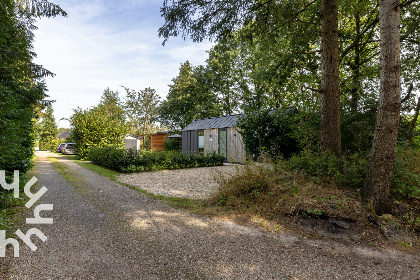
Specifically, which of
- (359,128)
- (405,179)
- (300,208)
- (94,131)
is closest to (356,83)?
(359,128)

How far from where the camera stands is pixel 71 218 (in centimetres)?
424

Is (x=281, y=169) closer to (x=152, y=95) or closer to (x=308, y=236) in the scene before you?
(x=308, y=236)

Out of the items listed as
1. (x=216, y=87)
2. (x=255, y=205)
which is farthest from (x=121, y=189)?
(x=216, y=87)

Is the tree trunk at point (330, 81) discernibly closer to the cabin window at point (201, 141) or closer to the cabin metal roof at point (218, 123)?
the cabin metal roof at point (218, 123)

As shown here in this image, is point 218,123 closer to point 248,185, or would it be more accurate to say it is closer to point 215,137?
point 215,137

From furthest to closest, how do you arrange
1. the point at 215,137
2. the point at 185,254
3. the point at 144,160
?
the point at 215,137 < the point at 144,160 < the point at 185,254

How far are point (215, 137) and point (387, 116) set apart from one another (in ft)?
45.5

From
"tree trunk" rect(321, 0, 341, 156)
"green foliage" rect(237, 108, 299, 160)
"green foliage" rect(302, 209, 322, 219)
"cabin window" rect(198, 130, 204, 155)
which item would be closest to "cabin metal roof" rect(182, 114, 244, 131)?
"cabin window" rect(198, 130, 204, 155)

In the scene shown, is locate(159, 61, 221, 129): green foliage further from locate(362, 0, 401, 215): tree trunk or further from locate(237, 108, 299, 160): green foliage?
locate(362, 0, 401, 215): tree trunk

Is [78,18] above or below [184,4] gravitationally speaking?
above

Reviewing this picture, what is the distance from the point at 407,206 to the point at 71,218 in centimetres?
611

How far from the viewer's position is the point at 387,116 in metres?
4.05

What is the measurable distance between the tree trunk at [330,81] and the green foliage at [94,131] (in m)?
16.0

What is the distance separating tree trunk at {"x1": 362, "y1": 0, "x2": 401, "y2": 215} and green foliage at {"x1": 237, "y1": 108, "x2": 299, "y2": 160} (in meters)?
5.52
